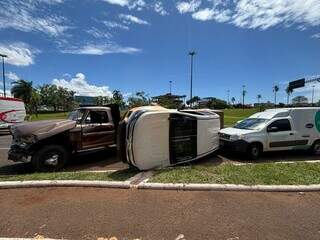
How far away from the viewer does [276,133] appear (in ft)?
36.1

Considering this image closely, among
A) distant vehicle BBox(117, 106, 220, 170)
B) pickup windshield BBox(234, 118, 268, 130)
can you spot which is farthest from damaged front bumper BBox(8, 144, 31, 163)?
pickup windshield BBox(234, 118, 268, 130)

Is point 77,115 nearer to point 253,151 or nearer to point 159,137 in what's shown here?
point 159,137

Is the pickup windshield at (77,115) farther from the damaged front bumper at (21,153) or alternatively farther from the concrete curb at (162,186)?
the concrete curb at (162,186)

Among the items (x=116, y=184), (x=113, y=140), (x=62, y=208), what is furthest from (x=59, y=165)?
(x=62, y=208)

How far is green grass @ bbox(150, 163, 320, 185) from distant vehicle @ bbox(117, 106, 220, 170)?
1.99 feet

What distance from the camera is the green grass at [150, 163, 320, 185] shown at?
670 centimetres

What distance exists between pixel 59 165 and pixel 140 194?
4055 mm

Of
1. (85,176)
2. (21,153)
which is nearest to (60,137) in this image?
(21,153)

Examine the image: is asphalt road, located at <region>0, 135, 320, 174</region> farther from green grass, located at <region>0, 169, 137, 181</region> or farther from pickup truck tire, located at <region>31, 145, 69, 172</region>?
green grass, located at <region>0, 169, 137, 181</region>

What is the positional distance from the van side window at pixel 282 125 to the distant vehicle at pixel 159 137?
3.14m

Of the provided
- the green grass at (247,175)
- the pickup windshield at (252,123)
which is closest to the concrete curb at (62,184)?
the green grass at (247,175)

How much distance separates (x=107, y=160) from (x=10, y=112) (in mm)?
14488

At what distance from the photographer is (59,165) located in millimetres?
9094

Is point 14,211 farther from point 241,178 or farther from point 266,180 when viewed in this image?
point 266,180
